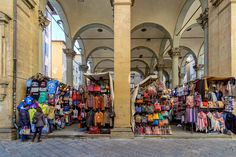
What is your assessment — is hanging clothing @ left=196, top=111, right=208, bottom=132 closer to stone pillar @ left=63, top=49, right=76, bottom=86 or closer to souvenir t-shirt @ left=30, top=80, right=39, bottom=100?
souvenir t-shirt @ left=30, top=80, right=39, bottom=100

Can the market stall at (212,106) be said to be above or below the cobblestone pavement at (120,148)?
above

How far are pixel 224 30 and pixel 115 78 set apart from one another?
192 inches

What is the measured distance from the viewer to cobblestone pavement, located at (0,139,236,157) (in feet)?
21.8

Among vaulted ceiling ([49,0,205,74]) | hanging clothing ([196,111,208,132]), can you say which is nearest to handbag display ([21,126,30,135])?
hanging clothing ([196,111,208,132])

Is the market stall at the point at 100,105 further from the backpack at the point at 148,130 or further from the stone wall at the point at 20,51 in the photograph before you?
the stone wall at the point at 20,51

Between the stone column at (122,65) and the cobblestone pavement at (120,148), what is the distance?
925 mm

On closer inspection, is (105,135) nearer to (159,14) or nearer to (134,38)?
(159,14)

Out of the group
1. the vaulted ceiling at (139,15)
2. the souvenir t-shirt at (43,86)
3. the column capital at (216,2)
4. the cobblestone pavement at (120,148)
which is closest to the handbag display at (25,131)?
the cobblestone pavement at (120,148)

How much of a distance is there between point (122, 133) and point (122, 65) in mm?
2618

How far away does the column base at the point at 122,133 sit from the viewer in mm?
8906

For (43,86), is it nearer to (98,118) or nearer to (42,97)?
(42,97)

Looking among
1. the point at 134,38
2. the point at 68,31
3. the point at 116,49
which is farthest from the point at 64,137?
the point at 134,38

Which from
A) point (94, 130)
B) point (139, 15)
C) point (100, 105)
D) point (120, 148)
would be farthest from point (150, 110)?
point (139, 15)

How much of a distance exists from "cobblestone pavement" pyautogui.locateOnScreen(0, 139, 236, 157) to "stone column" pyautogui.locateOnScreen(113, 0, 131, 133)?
93 cm
